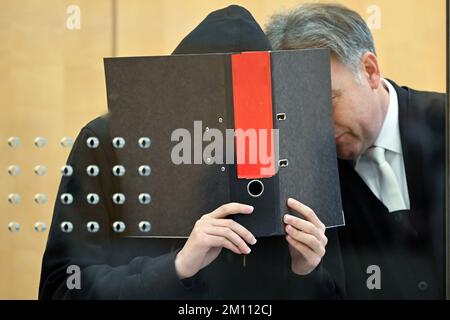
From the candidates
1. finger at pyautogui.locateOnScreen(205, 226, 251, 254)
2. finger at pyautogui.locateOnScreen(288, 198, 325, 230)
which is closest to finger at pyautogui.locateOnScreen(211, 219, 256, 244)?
finger at pyautogui.locateOnScreen(205, 226, 251, 254)

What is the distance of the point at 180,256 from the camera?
2.25 meters

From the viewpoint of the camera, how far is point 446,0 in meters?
2.28

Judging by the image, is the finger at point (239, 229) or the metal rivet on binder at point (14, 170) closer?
the finger at point (239, 229)

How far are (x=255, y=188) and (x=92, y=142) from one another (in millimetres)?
451

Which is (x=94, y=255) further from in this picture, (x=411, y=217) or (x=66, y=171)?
(x=411, y=217)

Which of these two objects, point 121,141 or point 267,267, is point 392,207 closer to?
point 267,267

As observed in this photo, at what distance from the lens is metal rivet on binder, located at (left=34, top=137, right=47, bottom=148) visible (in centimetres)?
231

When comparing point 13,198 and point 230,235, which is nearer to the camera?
point 230,235

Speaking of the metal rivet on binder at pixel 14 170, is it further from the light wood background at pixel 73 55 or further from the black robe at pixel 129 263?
the black robe at pixel 129 263

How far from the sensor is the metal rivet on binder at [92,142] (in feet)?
7.49

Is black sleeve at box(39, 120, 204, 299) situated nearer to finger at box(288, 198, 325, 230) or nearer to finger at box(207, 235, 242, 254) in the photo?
finger at box(207, 235, 242, 254)

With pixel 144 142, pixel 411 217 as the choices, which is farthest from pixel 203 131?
pixel 411 217

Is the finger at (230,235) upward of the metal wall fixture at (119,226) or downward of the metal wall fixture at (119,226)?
downward

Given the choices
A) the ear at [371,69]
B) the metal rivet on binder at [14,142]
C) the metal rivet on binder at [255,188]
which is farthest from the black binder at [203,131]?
the metal rivet on binder at [14,142]
